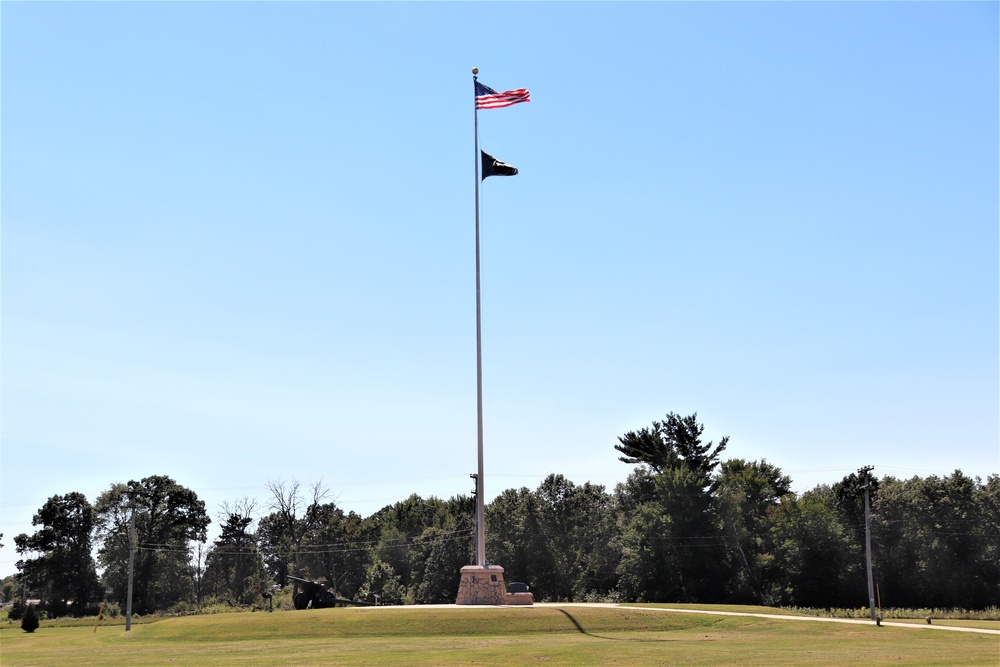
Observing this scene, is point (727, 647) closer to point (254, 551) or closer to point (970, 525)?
→ point (970, 525)

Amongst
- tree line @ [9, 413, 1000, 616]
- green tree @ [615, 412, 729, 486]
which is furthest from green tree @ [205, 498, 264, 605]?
green tree @ [615, 412, 729, 486]

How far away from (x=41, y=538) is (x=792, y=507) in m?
71.9

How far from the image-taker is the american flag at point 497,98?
45719 millimetres

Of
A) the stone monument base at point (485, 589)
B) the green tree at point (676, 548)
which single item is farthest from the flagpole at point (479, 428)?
the green tree at point (676, 548)

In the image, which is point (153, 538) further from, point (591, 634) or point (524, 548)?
point (591, 634)

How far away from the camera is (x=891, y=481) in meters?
74.5

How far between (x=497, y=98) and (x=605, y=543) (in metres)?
52.4

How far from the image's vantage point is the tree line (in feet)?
222

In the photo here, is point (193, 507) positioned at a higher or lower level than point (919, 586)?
higher

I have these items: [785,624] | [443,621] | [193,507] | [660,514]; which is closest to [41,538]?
[193,507]

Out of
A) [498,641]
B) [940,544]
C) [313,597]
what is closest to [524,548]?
[940,544]

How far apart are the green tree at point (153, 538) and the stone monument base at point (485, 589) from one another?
2258 inches

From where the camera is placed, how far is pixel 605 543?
284 ft

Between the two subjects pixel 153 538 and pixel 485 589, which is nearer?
pixel 485 589
